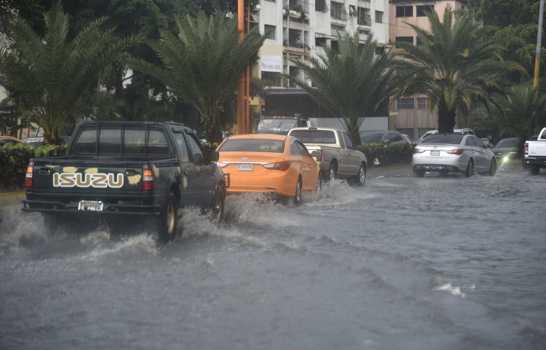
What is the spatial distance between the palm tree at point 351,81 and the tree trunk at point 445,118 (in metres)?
4.53

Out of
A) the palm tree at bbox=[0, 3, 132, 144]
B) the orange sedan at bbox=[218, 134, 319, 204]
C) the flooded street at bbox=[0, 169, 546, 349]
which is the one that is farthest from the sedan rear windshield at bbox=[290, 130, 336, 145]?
the flooded street at bbox=[0, 169, 546, 349]

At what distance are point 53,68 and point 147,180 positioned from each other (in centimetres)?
1276

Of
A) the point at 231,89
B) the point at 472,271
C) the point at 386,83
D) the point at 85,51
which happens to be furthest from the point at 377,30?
the point at 472,271

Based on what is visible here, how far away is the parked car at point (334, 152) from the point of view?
25531 mm

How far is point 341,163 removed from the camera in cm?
2628

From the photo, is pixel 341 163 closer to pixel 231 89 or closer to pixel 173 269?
pixel 231 89

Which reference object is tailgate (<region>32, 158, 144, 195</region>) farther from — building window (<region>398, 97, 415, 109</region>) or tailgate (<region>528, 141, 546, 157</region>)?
building window (<region>398, 97, 415, 109</region>)

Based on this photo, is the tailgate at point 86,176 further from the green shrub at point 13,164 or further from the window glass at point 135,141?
the green shrub at point 13,164

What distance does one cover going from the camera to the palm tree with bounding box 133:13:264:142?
29.7m

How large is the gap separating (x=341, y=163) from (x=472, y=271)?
50.8 feet

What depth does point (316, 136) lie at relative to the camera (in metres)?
26.9

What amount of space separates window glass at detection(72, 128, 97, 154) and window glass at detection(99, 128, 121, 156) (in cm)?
9

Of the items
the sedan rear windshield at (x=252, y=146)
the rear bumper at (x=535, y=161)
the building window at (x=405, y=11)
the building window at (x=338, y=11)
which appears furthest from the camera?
the building window at (x=405, y=11)

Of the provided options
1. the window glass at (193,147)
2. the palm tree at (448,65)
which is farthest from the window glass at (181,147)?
the palm tree at (448,65)
